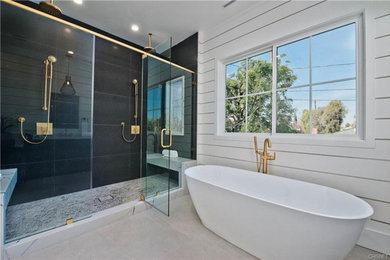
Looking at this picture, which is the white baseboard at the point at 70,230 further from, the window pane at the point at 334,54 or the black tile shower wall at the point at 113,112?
the window pane at the point at 334,54

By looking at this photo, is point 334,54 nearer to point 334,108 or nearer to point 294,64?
point 294,64

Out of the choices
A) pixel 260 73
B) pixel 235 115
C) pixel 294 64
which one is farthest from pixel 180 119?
pixel 294 64

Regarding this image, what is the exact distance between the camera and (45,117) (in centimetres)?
204

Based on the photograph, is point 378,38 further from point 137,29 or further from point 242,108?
point 137,29

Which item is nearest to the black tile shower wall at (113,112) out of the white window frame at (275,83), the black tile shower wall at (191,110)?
the black tile shower wall at (191,110)

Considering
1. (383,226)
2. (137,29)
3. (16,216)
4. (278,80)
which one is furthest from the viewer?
(137,29)

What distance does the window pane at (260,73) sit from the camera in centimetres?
214

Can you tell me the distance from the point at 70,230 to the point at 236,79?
2727 mm

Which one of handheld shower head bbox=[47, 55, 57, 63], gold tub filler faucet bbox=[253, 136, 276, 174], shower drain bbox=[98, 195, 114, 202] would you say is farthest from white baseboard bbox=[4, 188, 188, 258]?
handheld shower head bbox=[47, 55, 57, 63]

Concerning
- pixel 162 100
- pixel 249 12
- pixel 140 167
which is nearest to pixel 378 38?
pixel 249 12

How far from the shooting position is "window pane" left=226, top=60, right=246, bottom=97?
2.43 metres

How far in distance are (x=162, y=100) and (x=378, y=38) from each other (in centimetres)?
234

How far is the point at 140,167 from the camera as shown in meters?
3.11

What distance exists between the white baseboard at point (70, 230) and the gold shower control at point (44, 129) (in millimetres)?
1271
